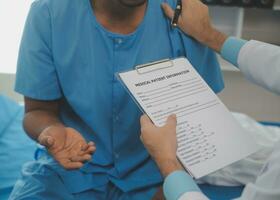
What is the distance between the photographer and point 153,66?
0.99 metres

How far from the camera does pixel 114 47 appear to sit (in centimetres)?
107

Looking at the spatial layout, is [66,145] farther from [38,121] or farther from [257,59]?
[257,59]

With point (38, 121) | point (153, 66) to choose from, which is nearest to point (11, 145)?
point (38, 121)

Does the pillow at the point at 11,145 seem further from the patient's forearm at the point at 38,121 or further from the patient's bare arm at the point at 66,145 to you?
the patient's bare arm at the point at 66,145

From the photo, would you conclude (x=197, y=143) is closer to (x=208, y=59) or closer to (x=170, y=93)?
(x=170, y=93)

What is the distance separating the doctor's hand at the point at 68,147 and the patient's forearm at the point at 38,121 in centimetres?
11

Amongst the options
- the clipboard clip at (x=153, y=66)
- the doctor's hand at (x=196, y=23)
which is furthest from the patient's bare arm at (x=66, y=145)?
the doctor's hand at (x=196, y=23)

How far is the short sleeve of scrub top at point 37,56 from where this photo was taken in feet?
3.45

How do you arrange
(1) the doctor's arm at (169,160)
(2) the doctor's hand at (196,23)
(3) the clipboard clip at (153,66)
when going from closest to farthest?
(1) the doctor's arm at (169,160) → (3) the clipboard clip at (153,66) → (2) the doctor's hand at (196,23)

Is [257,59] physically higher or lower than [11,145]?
higher

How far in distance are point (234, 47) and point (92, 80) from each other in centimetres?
44

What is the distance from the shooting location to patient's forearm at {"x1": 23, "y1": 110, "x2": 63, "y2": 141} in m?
1.04

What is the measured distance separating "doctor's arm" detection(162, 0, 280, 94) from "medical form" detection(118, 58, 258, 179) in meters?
0.14

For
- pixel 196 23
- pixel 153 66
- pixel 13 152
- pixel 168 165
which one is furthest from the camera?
pixel 13 152
